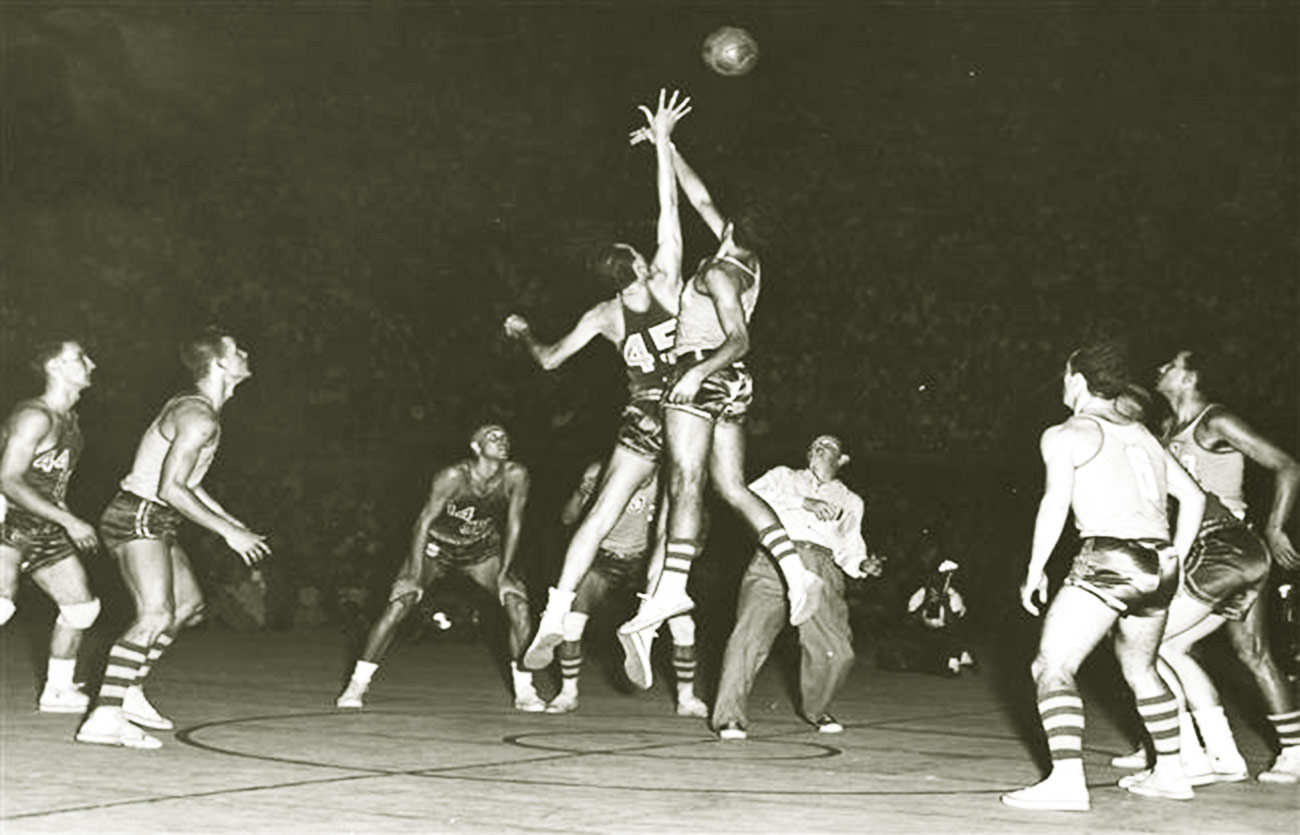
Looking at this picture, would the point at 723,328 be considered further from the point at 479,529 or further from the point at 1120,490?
the point at 479,529

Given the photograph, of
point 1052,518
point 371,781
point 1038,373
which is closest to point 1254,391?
point 1038,373

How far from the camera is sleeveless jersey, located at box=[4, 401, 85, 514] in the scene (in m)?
9.89

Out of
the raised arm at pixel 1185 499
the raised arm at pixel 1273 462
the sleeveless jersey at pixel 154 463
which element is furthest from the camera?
the sleeveless jersey at pixel 154 463

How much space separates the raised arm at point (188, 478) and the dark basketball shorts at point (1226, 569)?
4.27 metres

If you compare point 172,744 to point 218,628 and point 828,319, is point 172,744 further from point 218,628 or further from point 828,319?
point 828,319

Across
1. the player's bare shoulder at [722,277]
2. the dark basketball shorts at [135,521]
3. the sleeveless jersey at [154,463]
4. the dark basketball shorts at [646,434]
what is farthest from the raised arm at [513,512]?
the player's bare shoulder at [722,277]

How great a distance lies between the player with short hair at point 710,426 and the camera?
29.5 ft

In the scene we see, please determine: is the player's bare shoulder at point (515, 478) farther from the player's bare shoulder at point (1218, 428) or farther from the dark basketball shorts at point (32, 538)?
the player's bare shoulder at point (1218, 428)

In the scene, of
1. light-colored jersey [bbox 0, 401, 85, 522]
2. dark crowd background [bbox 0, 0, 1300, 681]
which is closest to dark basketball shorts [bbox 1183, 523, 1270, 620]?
light-colored jersey [bbox 0, 401, 85, 522]

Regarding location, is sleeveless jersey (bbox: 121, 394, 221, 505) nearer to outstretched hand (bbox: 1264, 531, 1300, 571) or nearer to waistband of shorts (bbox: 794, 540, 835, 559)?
waistband of shorts (bbox: 794, 540, 835, 559)

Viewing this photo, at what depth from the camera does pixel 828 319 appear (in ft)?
66.2

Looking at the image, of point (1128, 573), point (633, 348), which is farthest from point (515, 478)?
point (1128, 573)

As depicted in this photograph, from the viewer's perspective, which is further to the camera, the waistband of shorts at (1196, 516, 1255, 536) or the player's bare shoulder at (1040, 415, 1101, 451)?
the waistband of shorts at (1196, 516, 1255, 536)

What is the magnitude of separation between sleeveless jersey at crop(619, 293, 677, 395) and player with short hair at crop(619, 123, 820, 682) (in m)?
0.26
